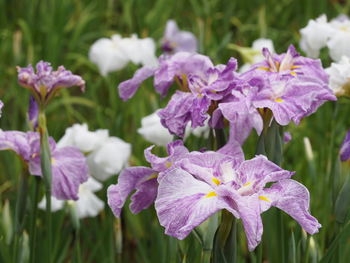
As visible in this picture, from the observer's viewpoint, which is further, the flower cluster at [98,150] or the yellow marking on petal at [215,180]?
the flower cluster at [98,150]

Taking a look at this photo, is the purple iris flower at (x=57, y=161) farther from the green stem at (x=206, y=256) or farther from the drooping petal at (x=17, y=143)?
the green stem at (x=206, y=256)

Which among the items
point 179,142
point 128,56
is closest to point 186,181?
point 179,142

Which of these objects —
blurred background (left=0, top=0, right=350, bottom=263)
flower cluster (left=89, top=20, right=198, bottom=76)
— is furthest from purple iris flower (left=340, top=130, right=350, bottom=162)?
flower cluster (left=89, top=20, right=198, bottom=76)

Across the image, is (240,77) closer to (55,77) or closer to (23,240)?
(55,77)

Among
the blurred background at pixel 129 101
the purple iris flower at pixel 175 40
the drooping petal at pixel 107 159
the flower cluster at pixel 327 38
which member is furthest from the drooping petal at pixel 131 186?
the purple iris flower at pixel 175 40

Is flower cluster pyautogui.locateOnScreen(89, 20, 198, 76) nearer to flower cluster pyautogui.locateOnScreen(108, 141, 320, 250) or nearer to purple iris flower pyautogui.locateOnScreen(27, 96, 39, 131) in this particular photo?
purple iris flower pyautogui.locateOnScreen(27, 96, 39, 131)

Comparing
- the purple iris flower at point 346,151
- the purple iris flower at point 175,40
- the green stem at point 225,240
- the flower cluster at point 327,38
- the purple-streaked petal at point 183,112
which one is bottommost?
the green stem at point 225,240
